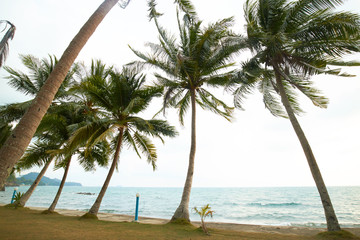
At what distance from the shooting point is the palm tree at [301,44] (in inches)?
252

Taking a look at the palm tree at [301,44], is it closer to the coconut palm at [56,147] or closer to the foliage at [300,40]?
the foliage at [300,40]

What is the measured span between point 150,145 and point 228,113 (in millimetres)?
4204

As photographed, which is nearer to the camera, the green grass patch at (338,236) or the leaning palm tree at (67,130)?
the green grass patch at (338,236)

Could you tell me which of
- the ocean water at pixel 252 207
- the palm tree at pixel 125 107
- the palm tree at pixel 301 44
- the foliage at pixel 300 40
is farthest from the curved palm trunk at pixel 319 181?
the ocean water at pixel 252 207

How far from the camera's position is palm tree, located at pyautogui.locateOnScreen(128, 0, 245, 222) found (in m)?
8.54

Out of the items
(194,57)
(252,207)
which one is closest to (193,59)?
(194,57)

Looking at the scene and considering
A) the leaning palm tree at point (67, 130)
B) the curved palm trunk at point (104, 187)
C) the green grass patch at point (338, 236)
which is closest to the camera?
the green grass patch at point (338, 236)

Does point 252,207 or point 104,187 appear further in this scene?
point 252,207

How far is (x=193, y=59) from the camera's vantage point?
9328 millimetres

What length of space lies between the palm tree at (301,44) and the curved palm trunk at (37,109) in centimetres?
580

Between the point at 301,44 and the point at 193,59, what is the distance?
169 inches

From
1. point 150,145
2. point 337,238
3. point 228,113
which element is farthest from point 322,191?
point 150,145

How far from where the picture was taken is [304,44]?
7.44 metres

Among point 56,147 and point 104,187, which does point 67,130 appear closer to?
point 56,147
